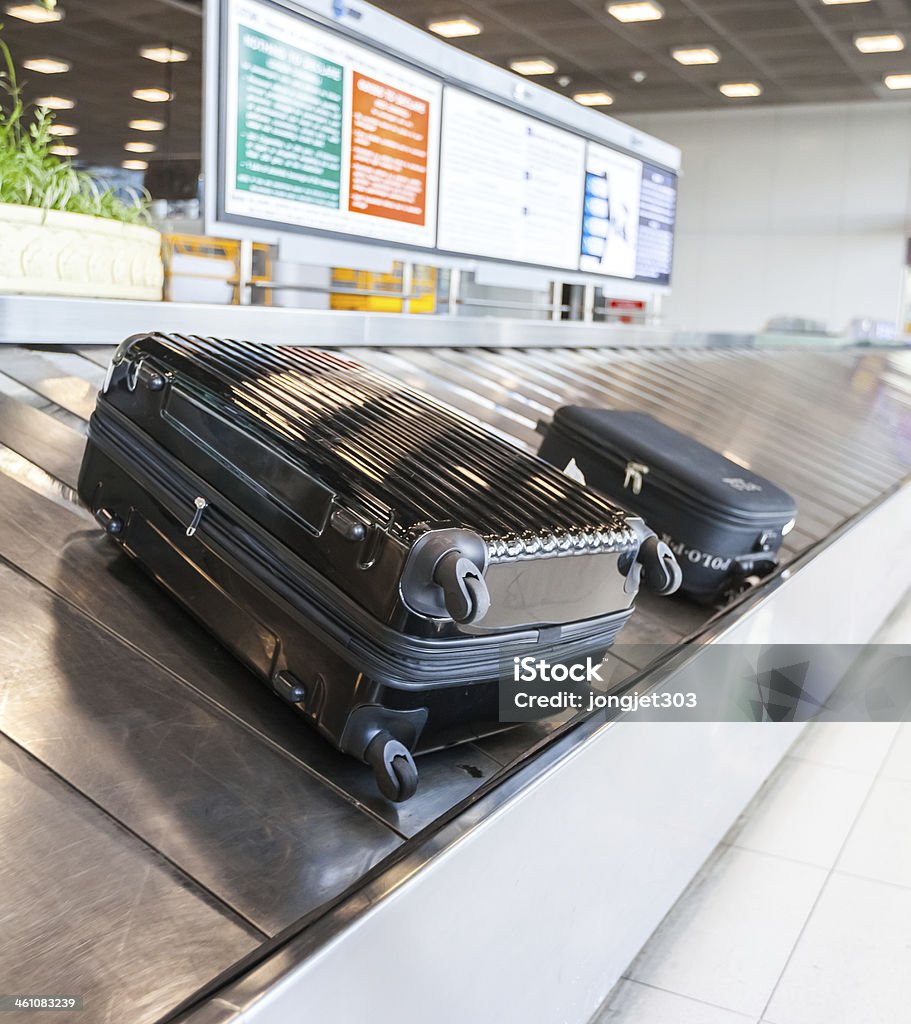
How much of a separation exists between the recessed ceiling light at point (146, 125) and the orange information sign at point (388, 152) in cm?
867

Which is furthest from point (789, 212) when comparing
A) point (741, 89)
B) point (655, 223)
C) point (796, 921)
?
point (796, 921)

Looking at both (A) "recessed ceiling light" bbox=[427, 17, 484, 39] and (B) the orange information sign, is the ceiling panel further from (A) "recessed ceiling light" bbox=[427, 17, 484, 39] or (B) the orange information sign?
(B) the orange information sign

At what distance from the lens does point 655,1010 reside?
160 cm

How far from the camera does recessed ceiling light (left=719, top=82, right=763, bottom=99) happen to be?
12.4 m

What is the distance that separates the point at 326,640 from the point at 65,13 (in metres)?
9.61

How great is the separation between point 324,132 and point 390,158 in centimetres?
32

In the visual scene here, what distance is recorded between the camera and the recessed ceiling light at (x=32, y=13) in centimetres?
887

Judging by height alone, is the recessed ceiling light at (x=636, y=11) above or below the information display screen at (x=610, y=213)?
above

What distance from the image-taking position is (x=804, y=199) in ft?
45.3

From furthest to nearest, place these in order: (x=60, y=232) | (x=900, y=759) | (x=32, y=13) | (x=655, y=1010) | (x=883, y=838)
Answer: (x=32, y=13) < (x=900, y=759) < (x=883, y=838) < (x=60, y=232) < (x=655, y=1010)

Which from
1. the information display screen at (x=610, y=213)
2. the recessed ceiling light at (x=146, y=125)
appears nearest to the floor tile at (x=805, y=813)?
the information display screen at (x=610, y=213)

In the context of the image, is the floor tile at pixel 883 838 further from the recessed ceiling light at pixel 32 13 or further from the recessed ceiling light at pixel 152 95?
the recessed ceiling light at pixel 152 95

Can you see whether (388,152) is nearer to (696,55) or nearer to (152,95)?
(152,95)

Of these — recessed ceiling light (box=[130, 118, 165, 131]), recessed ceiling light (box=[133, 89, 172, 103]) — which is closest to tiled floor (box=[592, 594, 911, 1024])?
recessed ceiling light (box=[133, 89, 172, 103])
